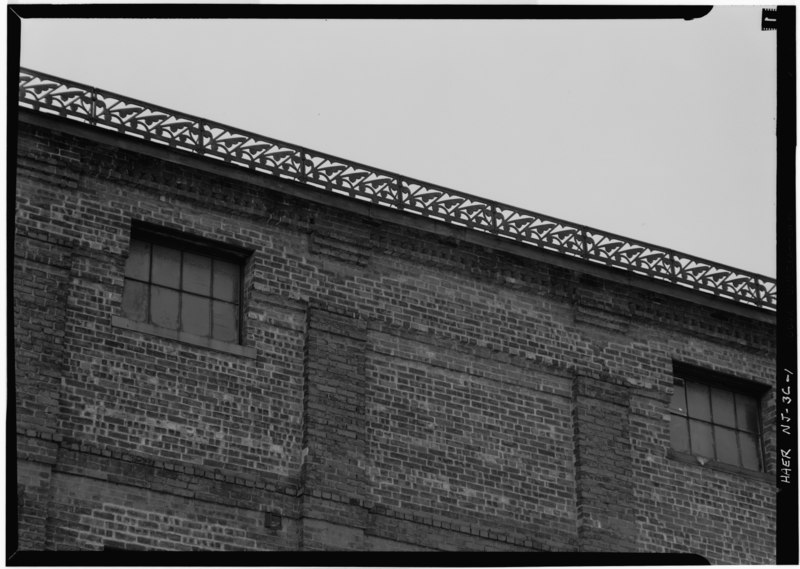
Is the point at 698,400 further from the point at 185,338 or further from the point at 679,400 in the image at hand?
the point at 185,338

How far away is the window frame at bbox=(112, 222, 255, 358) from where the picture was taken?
1096 inches

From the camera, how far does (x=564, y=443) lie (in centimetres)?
2977

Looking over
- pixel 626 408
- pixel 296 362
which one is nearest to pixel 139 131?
pixel 296 362

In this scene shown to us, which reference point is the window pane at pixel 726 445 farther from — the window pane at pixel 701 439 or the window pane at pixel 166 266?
the window pane at pixel 166 266

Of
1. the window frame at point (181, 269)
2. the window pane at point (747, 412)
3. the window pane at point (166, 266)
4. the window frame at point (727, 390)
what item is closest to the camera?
the window frame at point (181, 269)

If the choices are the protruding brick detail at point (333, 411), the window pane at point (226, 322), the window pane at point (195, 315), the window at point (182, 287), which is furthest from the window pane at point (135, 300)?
the protruding brick detail at point (333, 411)

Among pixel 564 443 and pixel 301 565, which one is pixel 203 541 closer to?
pixel 301 565

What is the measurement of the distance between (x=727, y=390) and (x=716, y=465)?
1282mm

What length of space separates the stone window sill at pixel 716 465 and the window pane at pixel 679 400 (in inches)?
25.3

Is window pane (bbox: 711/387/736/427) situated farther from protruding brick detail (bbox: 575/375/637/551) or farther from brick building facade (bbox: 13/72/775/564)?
protruding brick detail (bbox: 575/375/637/551)

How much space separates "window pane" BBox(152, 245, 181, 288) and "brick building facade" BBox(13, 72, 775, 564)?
0.09 feet

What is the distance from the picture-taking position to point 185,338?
27.9 meters

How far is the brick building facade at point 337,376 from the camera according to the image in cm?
2714

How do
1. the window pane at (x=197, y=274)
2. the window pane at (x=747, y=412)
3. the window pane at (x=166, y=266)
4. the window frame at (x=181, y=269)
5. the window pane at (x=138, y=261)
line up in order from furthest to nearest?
the window pane at (x=747, y=412), the window pane at (x=197, y=274), the window pane at (x=166, y=266), the window pane at (x=138, y=261), the window frame at (x=181, y=269)
